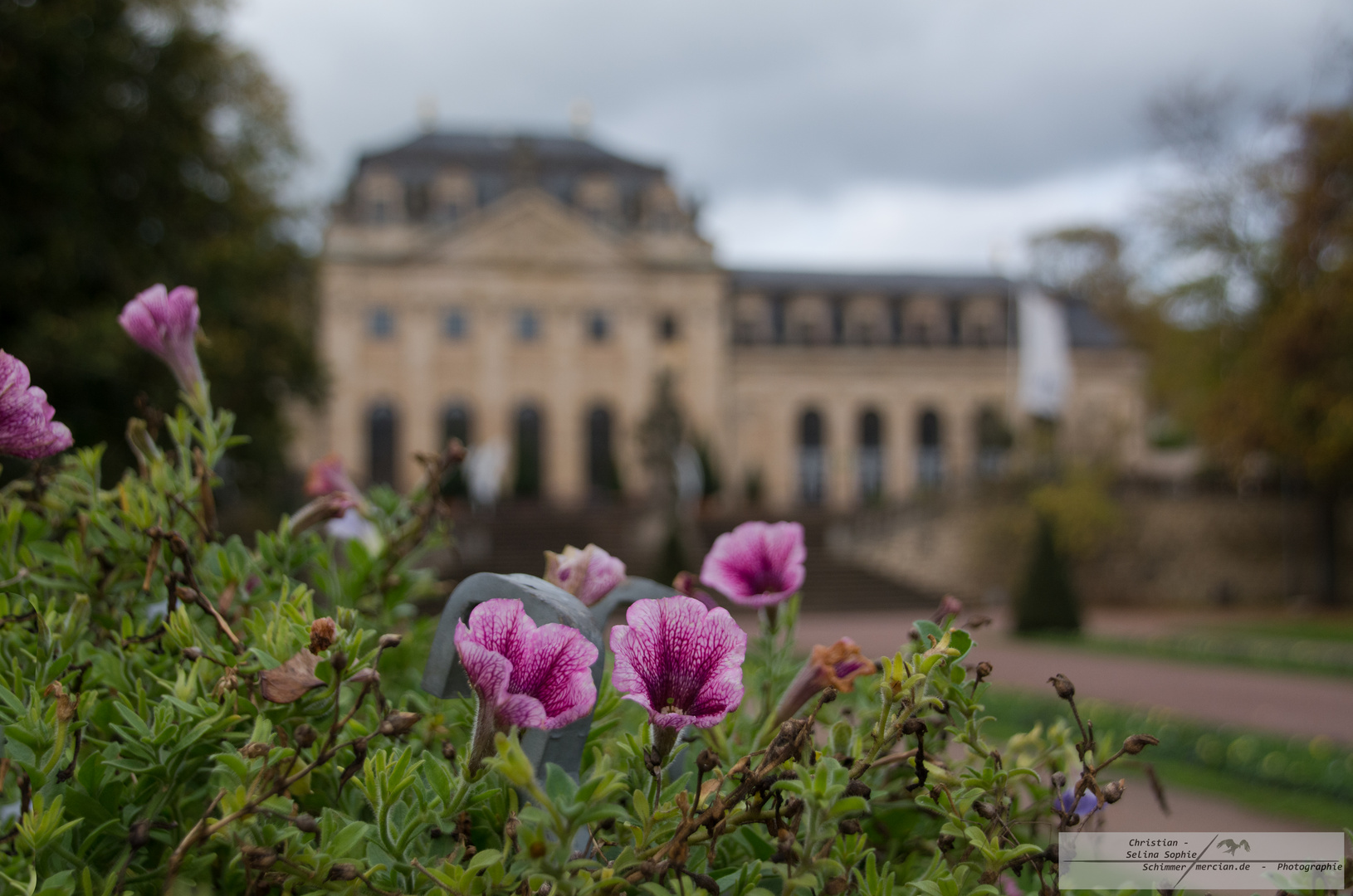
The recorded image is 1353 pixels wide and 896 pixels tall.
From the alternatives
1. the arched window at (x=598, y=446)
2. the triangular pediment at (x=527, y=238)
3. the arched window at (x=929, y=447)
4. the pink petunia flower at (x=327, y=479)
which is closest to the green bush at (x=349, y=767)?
the pink petunia flower at (x=327, y=479)

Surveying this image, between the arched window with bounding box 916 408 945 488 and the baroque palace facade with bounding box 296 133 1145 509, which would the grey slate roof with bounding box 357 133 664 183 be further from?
the arched window with bounding box 916 408 945 488

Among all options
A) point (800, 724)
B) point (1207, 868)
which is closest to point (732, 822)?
point (800, 724)

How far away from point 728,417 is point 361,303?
1545 cm

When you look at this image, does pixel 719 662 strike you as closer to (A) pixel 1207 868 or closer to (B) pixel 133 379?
(A) pixel 1207 868

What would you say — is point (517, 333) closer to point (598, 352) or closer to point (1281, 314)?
point (598, 352)

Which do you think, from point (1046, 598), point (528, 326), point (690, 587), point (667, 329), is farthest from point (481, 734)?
point (667, 329)

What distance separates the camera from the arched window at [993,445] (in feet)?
92.7

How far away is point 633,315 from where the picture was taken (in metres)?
40.2

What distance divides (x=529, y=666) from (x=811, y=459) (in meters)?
42.7

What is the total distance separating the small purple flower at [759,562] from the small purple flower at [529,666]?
0.48 metres

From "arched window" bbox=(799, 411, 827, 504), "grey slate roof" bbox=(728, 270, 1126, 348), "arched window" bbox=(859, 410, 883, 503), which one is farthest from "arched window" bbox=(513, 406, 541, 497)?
"arched window" bbox=(859, 410, 883, 503)

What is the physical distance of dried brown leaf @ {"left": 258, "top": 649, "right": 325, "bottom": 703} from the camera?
1136mm

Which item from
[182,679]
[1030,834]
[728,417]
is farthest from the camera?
[728,417]

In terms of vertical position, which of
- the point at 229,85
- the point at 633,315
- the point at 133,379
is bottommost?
the point at 133,379
